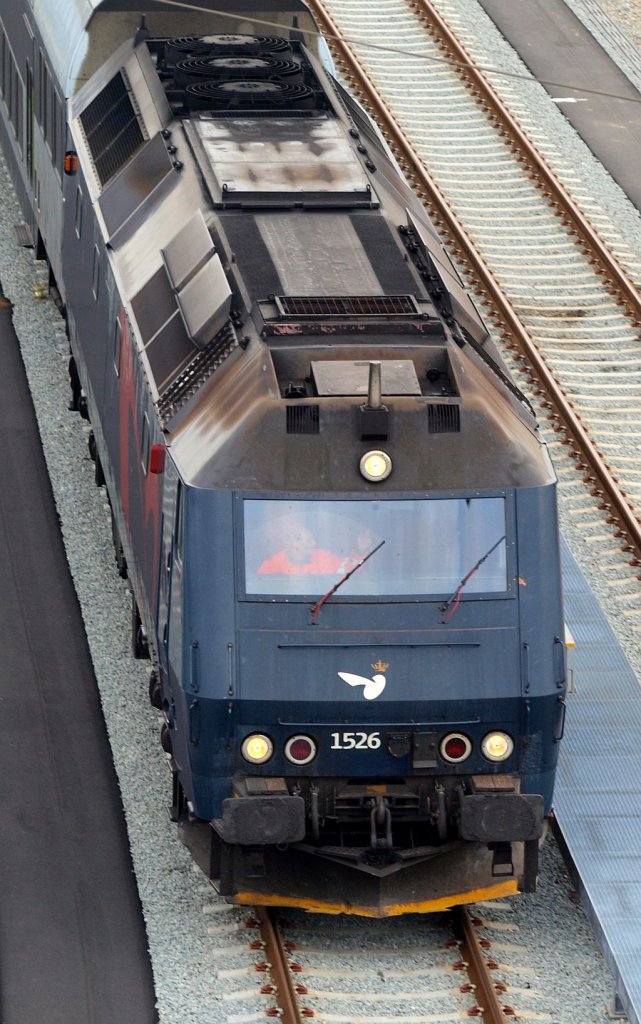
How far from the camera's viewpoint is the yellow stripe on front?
12.7 meters

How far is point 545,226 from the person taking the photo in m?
24.3

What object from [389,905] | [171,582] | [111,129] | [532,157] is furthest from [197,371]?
[532,157]

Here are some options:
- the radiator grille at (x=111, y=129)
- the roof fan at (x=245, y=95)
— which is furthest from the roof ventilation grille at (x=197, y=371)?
the roof fan at (x=245, y=95)

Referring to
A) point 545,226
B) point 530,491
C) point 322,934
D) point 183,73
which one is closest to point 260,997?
point 322,934

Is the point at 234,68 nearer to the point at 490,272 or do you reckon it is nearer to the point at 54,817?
the point at 54,817

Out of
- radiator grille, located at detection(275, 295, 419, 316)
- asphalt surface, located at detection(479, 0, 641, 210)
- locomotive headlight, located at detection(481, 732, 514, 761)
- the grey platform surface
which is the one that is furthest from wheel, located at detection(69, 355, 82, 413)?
asphalt surface, located at detection(479, 0, 641, 210)

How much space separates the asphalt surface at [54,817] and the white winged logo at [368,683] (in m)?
2.34

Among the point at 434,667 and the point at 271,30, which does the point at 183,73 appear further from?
the point at 434,667

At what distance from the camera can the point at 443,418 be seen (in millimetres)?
12500

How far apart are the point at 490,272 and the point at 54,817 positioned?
34.7 ft

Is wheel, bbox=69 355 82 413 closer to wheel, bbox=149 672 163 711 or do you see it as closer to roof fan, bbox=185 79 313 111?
roof fan, bbox=185 79 313 111

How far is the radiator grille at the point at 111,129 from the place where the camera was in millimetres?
16344

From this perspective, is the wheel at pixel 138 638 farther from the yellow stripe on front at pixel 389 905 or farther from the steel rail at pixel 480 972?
the steel rail at pixel 480 972

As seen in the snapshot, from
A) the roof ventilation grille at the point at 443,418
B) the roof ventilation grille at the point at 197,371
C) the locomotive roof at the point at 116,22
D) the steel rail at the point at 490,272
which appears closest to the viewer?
the roof ventilation grille at the point at 443,418
